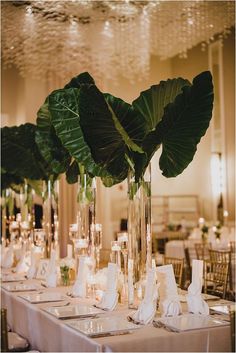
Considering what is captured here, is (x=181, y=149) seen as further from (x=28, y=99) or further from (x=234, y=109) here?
(x=234, y=109)

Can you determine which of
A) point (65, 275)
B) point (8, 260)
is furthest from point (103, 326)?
point (8, 260)

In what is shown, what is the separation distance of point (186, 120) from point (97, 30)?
23.0ft

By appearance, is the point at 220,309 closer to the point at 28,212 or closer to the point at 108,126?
the point at 108,126

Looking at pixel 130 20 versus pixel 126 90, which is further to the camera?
pixel 126 90

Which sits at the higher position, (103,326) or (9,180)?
(9,180)

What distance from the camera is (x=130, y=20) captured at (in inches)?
378

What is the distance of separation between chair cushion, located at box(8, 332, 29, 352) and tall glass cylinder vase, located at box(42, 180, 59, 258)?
1849mm

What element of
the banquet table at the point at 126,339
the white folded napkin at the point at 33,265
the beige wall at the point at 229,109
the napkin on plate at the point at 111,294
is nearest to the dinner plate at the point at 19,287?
the white folded napkin at the point at 33,265

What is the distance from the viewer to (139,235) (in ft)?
11.3

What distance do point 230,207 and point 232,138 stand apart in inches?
60.0

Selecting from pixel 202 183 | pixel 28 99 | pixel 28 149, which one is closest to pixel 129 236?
pixel 28 149

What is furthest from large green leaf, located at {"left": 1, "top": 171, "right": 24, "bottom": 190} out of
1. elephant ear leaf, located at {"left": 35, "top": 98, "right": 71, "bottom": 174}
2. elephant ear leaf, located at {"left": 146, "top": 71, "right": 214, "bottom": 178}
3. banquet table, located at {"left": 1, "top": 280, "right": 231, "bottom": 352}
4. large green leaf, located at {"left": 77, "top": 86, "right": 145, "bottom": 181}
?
elephant ear leaf, located at {"left": 146, "top": 71, "right": 214, "bottom": 178}

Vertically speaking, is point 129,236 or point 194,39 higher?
point 194,39

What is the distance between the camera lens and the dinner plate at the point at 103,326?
8.99 feet
